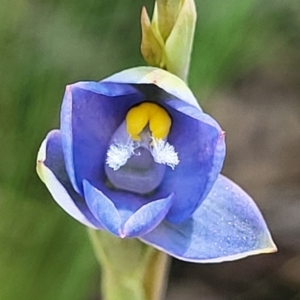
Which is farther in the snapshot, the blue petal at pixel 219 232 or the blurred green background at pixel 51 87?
the blurred green background at pixel 51 87

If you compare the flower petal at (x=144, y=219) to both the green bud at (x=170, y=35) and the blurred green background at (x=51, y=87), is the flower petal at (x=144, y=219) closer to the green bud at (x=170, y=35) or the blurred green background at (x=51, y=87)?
the green bud at (x=170, y=35)

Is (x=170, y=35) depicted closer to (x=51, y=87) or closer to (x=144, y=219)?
(x=144, y=219)

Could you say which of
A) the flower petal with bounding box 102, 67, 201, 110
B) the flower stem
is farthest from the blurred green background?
the flower petal with bounding box 102, 67, 201, 110

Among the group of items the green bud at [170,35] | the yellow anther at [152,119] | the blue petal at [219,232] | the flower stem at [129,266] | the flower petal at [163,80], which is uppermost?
the green bud at [170,35]

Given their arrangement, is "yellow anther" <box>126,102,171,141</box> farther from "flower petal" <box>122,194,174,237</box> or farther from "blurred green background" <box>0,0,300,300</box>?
"blurred green background" <box>0,0,300,300</box>

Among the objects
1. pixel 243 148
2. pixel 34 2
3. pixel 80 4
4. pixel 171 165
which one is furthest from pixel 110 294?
pixel 243 148

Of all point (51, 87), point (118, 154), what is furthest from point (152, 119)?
point (51, 87)

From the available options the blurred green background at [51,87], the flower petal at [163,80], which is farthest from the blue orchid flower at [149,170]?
the blurred green background at [51,87]
